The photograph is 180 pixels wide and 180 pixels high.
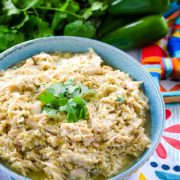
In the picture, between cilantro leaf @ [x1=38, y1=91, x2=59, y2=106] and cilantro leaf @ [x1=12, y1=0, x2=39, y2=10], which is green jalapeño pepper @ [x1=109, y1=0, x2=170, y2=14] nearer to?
cilantro leaf @ [x1=12, y1=0, x2=39, y2=10]

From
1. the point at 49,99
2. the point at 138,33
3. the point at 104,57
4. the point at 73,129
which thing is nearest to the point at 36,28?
the point at 104,57

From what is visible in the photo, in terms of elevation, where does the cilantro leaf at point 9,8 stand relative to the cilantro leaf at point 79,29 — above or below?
above

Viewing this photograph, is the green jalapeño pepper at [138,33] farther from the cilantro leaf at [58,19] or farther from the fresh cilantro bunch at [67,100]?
the fresh cilantro bunch at [67,100]

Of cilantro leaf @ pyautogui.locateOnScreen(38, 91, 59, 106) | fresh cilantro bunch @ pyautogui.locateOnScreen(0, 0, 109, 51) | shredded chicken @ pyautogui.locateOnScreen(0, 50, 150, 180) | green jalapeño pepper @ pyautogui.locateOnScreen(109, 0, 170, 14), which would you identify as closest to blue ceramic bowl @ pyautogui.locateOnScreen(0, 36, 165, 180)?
shredded chicken @ pyautogui.locateOnScreen(0, 50, 150, 180)

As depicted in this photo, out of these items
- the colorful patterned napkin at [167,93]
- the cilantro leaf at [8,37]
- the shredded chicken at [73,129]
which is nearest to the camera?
the shredded chicken at [73,129]

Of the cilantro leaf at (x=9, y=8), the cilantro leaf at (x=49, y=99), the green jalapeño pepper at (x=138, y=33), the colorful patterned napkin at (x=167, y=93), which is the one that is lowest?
the colorful patterned napkin at (x=167, y=93)

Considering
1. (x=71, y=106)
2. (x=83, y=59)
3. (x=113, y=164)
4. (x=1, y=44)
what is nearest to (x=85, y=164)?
Answer: (x=113, y=164)

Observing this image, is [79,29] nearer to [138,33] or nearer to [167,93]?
[138,33]

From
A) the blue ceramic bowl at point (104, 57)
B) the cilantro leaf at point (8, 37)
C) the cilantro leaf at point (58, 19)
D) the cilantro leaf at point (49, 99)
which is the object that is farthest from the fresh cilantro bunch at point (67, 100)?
the cilantro leaf at point (58, 19)
